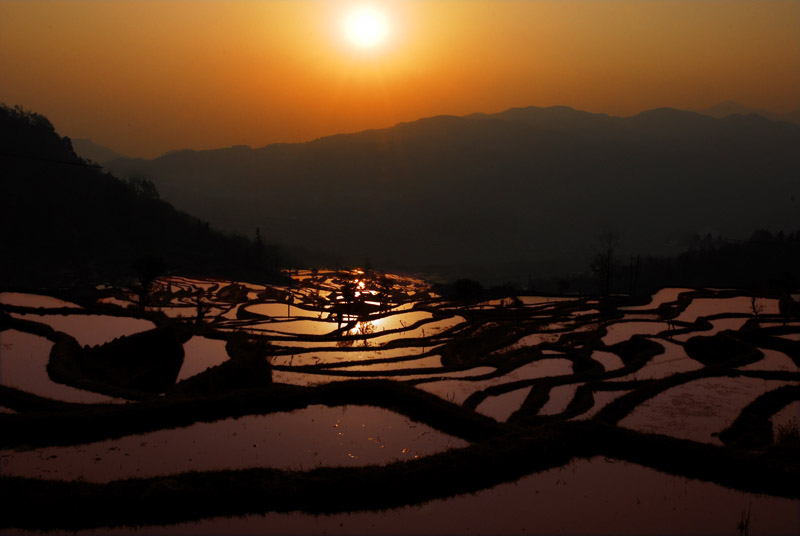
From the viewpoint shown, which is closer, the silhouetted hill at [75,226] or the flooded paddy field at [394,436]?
the flooded paddy field at [394,436]

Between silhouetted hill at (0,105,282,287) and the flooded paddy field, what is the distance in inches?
2268

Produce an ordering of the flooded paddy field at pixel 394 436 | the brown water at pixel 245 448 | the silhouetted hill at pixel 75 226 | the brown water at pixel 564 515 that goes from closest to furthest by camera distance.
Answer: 1. the brown water at pixel 564 515
2. the flooded paddy field at pixel 394 436
3. the brown water at pixel 245 448
4. the silhouetted hill at pixel 75 226

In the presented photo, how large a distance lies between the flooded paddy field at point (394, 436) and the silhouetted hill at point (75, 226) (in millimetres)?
57605

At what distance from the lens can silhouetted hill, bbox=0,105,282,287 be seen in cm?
7919

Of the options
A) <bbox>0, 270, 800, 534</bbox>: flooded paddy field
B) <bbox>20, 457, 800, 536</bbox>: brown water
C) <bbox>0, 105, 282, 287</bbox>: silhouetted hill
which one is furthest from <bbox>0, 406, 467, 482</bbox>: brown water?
<bbox>0, 105, 282, 287</bbox>: silhouetted hill

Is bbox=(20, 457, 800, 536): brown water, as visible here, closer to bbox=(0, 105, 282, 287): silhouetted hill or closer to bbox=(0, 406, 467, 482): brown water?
bbox=(0, 406, 467, 482): brown water

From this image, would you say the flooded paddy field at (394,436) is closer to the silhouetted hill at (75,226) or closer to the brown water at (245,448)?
the brown water at (245,448)

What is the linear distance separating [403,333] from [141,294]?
22.9m

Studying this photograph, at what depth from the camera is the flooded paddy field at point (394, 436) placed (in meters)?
9.03

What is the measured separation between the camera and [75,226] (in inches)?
3492

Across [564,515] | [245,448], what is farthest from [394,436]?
[564,515]

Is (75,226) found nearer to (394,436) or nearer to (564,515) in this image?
(394,436)

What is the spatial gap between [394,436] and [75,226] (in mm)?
89760

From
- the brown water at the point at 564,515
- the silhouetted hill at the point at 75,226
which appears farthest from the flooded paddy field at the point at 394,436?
the silhouetted hill at the point at 75,226
